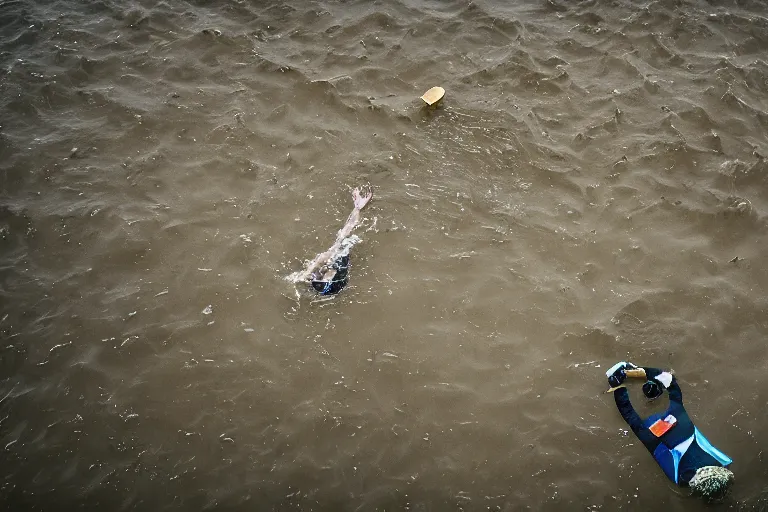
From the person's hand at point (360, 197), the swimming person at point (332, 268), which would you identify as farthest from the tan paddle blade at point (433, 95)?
the swimming person at point (332, 268)

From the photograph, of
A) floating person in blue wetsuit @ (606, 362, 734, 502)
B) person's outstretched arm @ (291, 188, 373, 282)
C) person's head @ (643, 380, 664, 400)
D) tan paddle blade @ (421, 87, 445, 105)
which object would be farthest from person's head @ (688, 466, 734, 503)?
tan paddle blade @ (421, 87, 445, 105)

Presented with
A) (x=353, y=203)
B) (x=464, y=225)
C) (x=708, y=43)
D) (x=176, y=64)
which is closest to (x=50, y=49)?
(x=176, y=64)

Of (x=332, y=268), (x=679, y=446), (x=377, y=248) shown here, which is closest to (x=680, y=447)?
(x=679, y=446)

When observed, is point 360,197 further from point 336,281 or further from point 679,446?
point 679,446

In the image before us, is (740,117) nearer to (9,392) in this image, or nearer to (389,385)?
(389,385)

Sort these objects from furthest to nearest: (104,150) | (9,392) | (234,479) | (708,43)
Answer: (708,43)
(104,150)
(9,392)
(234,479)
